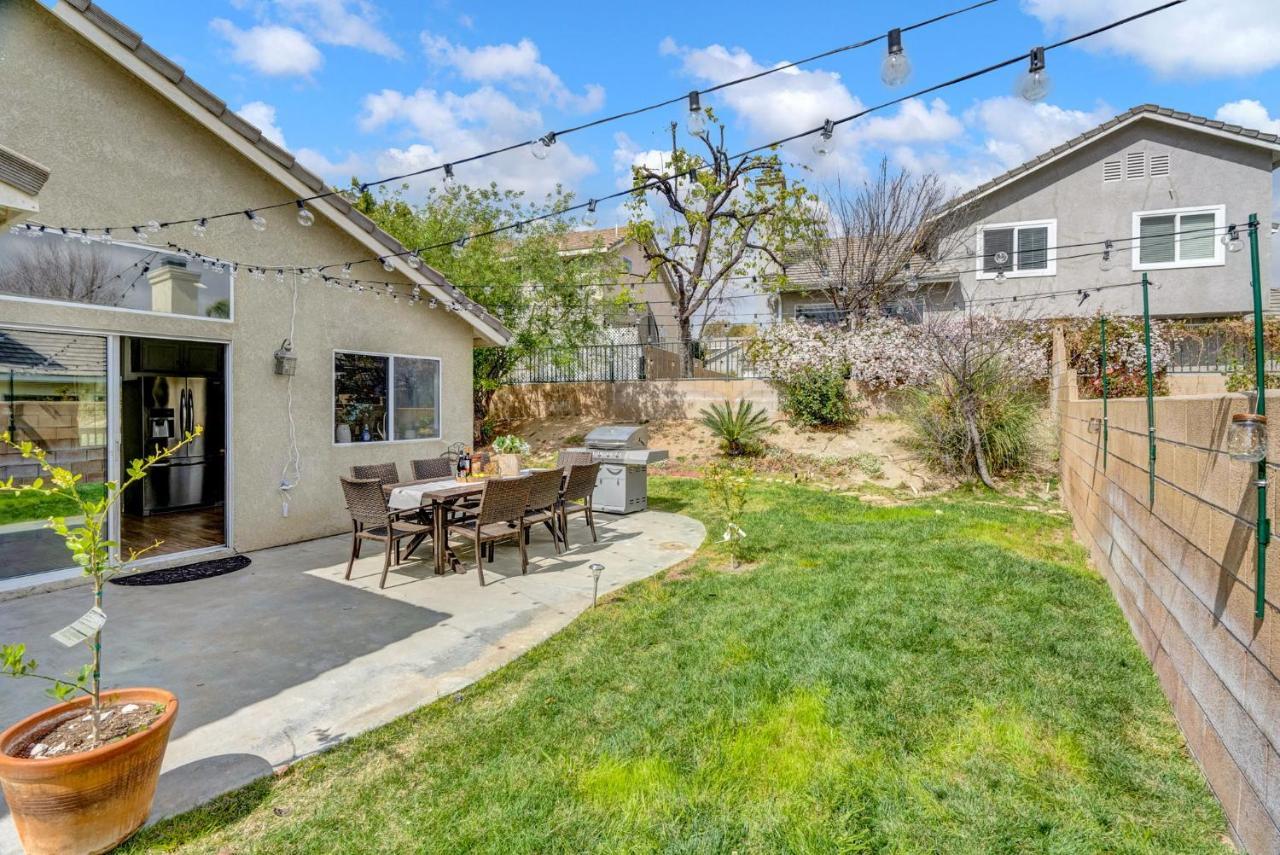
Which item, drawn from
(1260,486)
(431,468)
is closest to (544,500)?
(431,468)

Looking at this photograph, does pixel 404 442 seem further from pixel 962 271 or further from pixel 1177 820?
pixel 962 271

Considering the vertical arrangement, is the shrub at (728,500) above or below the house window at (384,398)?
below

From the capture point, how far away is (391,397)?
852 centimetres

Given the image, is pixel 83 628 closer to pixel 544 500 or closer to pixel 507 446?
pixel 544 500

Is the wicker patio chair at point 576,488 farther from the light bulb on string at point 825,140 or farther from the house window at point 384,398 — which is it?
the light bulb on string at point 825,140

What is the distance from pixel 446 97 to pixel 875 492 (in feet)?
29.9

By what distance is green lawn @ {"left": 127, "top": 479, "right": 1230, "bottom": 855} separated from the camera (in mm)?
2443

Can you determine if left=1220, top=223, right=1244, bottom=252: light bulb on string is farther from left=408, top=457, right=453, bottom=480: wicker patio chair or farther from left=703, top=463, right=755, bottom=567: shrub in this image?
left=408, top=457, right=453, bottom=480: wicker patio chair

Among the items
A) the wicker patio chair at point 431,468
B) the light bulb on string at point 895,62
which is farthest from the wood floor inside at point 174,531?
the light bulb on string at point 895,62

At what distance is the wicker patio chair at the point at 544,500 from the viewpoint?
6422mm

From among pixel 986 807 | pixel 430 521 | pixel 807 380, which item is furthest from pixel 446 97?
pixel 986 807

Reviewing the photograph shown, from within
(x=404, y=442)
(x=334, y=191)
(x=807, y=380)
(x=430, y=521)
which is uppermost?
(x=334, y=191)

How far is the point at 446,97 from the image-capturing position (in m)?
9.35

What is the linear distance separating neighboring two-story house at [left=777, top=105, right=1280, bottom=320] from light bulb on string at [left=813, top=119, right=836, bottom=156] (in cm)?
1124
